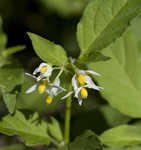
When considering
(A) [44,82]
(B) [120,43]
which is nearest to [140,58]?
(B) [120,43]

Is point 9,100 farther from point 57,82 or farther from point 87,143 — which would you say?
point 87,143

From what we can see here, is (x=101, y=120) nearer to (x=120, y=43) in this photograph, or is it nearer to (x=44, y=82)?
(x=120, y=43)

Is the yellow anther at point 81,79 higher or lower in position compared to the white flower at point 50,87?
higher

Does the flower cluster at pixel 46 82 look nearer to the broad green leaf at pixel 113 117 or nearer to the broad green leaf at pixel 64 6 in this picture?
the broad green leaf at pixel 113 117

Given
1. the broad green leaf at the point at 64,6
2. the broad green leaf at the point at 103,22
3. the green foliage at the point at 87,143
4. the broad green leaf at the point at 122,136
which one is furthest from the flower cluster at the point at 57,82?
the broad green leaf at the point at 64,6

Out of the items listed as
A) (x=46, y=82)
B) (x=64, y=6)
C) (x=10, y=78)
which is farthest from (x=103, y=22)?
(x=64, y=6)

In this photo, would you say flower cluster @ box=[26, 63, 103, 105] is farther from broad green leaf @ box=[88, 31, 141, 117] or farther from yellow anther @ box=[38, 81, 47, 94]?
broad green leaf @ box=[88, 31, 141, 117]

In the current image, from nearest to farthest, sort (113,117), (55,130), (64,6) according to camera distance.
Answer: (55,130), (113,117), (64,6)
